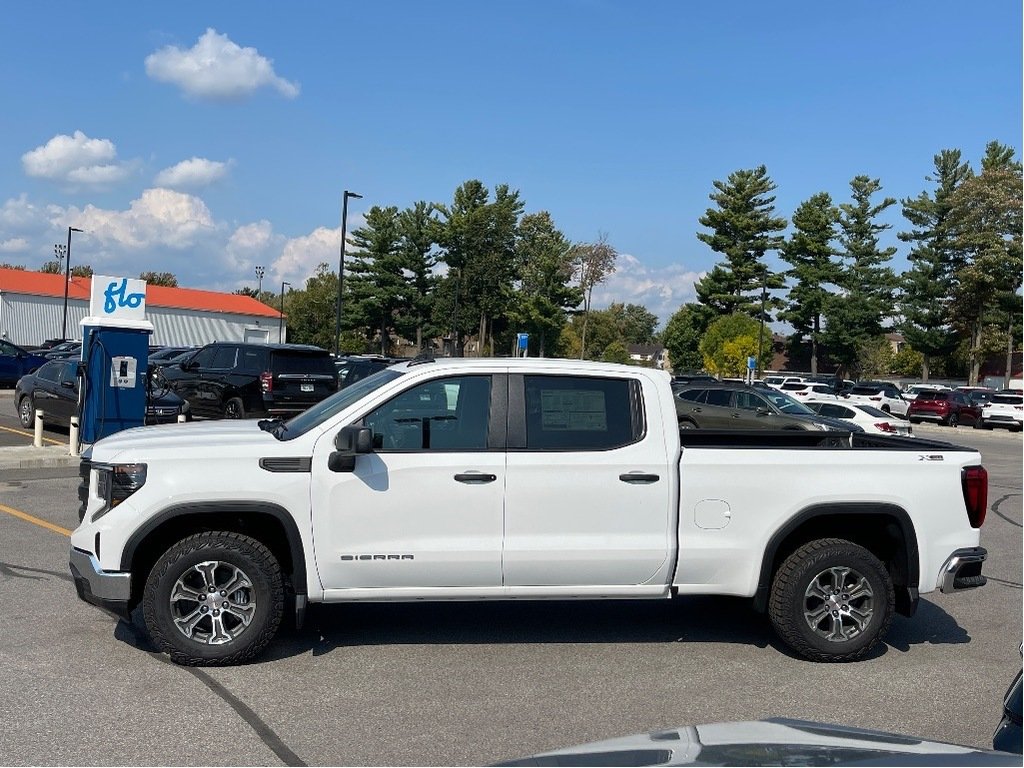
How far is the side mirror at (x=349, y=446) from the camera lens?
223 inches

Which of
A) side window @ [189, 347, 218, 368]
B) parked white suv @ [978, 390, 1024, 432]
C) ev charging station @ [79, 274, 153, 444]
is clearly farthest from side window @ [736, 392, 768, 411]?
parked white suv @ [978, 390, 1024, 432]

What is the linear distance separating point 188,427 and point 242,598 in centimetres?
141

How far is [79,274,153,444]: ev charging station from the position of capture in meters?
14.0

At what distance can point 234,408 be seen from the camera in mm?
20438

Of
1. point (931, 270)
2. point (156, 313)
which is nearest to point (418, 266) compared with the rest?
point (156, 313)

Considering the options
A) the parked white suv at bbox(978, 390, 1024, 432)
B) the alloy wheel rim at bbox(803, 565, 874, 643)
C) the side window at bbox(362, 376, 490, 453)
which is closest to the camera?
the side window at bbox(362, 376, 490, 453)

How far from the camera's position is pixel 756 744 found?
2.91 metres

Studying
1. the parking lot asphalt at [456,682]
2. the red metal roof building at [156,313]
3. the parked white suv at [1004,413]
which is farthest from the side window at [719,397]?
the red metal roof building at [156,313]

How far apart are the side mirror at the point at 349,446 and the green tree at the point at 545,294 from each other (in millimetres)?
67034

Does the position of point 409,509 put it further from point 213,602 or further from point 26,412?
point 26,412

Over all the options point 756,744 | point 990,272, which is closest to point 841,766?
point 756,744

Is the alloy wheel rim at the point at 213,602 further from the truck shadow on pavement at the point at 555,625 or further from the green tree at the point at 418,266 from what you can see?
the green tree at the point at 418,266

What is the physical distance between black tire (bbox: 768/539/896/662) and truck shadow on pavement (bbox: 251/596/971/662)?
0.87 feet

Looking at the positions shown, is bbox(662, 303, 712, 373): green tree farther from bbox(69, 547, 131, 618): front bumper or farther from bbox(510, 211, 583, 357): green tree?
bbox(69, 547, 131, 618): front bumper
